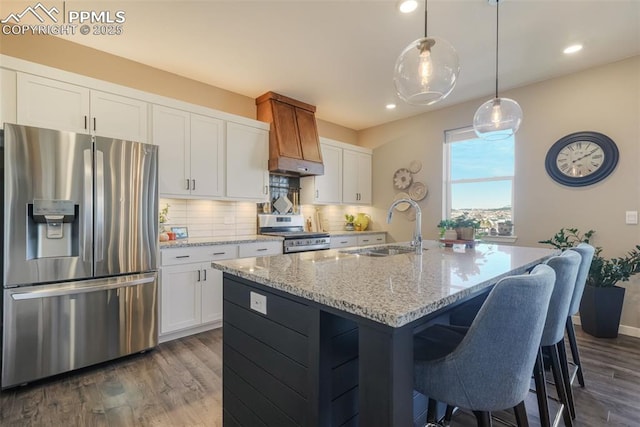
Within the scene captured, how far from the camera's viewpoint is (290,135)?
3.98 m

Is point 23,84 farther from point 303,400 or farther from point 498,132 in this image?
point 498,132

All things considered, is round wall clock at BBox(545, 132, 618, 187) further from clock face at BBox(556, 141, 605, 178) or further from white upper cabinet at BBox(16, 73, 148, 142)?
white upper cabinet at BBox(16, 73, 148, 142)

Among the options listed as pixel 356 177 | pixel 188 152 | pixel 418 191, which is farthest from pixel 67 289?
pixel 418 191

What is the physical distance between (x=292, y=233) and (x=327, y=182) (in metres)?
1.10

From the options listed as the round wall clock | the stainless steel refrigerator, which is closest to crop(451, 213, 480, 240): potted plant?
the round wall clock

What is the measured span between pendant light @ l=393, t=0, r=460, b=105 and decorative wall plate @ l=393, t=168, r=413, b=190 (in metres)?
2.99

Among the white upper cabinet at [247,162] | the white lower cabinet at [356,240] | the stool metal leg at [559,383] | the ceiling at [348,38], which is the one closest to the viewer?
the stool metal leg at [559,383]

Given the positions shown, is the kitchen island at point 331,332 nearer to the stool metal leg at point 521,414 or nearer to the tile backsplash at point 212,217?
the stool metal leg at point 521,414

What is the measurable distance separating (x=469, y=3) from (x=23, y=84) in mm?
3487

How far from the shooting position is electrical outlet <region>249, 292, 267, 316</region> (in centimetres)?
130

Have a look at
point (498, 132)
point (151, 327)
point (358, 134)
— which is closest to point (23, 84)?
point (151, 327)

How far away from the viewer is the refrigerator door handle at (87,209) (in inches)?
88.3

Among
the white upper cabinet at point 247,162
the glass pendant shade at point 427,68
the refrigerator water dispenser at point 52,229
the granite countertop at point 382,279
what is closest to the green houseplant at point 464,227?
the granite countertop at point 382,279

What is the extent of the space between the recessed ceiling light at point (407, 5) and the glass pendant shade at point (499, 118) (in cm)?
97
